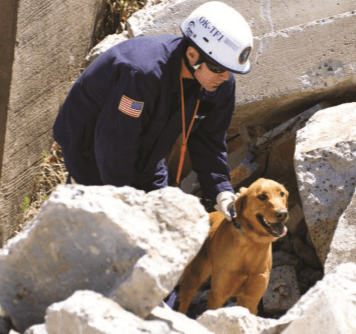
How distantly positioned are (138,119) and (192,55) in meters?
0.52

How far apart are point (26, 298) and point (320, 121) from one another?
9.29 feet

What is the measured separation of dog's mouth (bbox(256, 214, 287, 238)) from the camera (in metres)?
3.69

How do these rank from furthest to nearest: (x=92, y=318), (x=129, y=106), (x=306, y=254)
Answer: (x=306, y=254)
(x=129, y=106)
(x=92, y=318)

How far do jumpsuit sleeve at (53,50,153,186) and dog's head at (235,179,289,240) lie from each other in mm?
795

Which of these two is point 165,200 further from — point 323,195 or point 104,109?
point 323,195

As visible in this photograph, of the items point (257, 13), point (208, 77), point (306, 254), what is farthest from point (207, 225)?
point (257, 13)

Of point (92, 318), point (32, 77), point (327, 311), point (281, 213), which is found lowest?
point (281, 213)

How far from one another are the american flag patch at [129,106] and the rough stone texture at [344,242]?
1.53 metres

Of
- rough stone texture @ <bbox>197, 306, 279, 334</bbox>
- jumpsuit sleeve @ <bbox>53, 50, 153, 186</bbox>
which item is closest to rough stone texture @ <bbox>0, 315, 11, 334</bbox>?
rough stone texture @ <bbox>197, 306, 279, 334</bbox>

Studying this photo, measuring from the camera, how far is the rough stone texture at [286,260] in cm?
473

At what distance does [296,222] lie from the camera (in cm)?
491

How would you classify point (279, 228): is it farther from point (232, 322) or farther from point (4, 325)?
point (4, 325)

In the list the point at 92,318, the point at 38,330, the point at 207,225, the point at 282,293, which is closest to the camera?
the point at 92,318

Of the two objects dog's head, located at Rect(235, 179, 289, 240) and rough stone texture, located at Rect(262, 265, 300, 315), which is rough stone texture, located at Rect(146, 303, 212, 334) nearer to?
dog's head, located at Rect(235, 179, 289, 240)
